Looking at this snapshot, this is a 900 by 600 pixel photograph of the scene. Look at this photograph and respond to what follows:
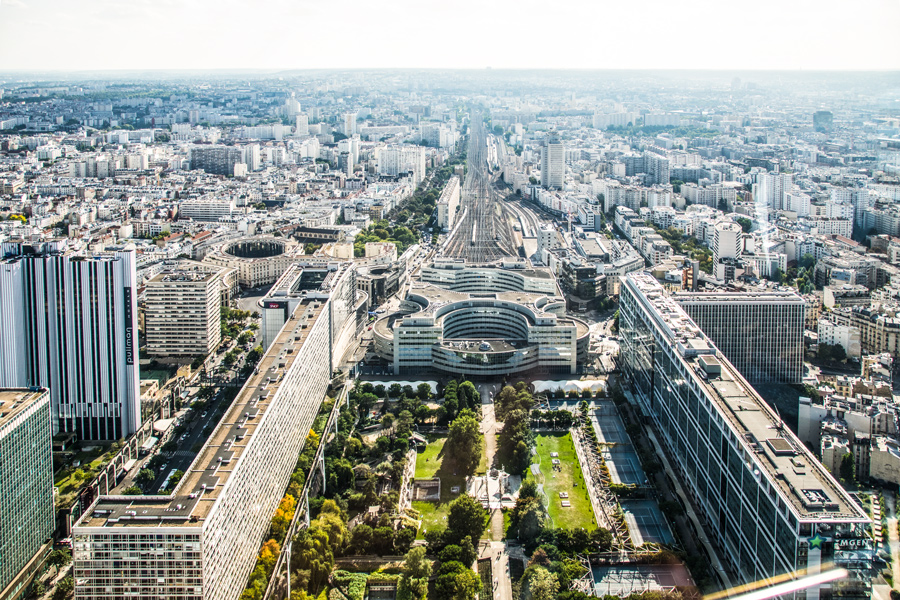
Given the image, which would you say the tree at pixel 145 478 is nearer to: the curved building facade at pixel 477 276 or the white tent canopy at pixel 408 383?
the white tent canopy at pixel 408 383

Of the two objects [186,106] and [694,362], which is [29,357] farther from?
[186,106]

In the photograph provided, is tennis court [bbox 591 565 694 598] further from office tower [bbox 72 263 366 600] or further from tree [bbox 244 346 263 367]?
tree [bbox 244 346 263 367]

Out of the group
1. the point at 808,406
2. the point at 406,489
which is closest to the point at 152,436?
the point at 406,489

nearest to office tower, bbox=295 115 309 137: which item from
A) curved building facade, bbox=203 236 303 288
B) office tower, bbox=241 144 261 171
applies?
office tower, bbox=241 144 261 171

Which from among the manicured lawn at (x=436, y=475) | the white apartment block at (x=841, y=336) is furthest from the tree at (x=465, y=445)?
the white apartment block at (x=841, y=336)

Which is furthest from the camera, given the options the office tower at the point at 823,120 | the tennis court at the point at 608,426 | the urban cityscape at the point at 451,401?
the office tower at the point at 823,120

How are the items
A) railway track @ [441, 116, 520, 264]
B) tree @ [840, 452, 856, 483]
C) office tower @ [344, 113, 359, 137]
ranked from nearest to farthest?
tree @ [840, 452, 856, 483], railway track @ [441, 116, 520, 264], office tower @ [344, 113, 359, 137]
